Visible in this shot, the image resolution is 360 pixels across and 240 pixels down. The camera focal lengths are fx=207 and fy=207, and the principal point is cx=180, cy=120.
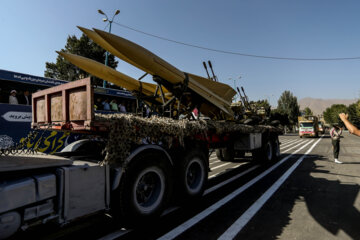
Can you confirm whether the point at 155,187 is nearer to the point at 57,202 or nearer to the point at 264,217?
the point at 57,202

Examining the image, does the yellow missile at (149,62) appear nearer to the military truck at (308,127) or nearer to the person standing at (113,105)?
the person standing at (113,105)

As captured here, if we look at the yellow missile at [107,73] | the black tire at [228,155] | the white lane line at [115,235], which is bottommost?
the white lane line at [115,235]

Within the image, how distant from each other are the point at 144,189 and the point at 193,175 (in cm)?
167

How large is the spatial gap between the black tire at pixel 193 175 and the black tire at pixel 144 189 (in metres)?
0.49

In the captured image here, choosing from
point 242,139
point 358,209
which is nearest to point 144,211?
point 358,209

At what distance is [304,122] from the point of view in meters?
32.3

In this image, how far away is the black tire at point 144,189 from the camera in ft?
10.8

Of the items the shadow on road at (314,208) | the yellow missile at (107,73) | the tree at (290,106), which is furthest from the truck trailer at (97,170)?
the tree at (290,106)

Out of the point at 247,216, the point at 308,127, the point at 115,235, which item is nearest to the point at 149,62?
the point at 115,235

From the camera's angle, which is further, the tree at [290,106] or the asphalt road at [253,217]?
the tree at [290,106]

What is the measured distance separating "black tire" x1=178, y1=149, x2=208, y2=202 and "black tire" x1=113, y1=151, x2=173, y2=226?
19.5 inches

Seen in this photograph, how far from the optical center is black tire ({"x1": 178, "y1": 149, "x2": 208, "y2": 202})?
449cm

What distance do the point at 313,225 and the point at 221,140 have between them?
3503mm

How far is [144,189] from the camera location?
3.75m
